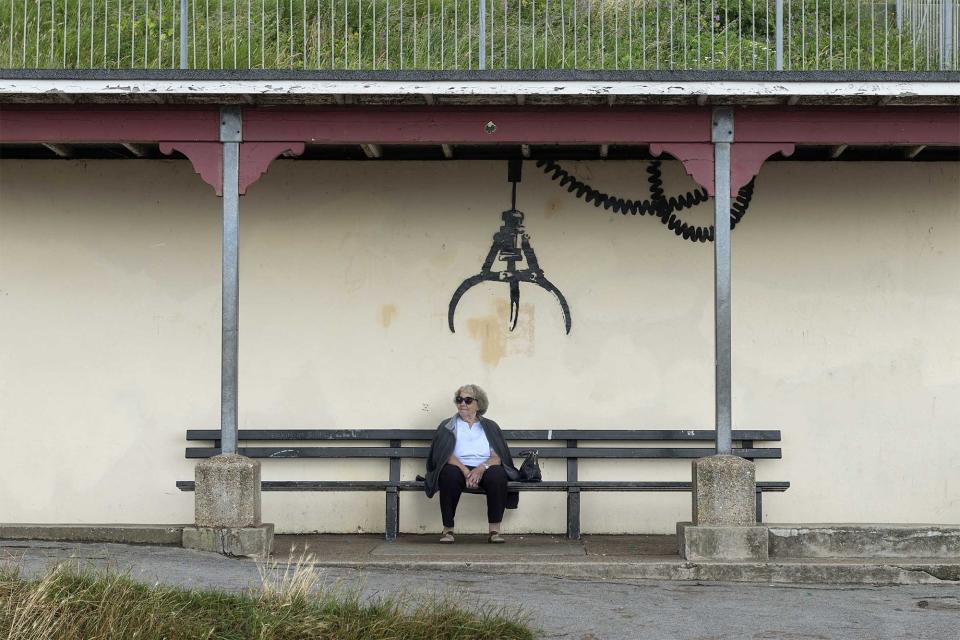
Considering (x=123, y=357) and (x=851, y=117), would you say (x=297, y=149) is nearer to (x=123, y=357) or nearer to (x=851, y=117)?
(x=123, y=357)

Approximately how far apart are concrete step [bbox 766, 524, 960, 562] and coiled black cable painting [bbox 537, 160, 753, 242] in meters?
2.76

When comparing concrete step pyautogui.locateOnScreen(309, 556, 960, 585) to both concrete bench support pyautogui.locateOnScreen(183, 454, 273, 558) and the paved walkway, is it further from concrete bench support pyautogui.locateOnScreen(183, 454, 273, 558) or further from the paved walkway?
concrete bench support pyautogui.locateOnScreen(183, 454, 273, 558)

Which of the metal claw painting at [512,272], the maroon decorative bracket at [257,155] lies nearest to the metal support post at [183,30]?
the maroon decorative bracket at [257,155]

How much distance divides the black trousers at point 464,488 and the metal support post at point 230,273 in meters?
1.61

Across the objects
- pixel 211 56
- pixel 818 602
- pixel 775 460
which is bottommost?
pixel 818 602

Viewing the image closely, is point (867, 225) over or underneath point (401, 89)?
underneath

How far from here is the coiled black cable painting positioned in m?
10.5

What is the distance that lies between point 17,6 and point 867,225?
7.13 m

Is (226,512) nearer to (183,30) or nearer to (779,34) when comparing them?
(183,30)

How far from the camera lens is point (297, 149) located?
29.4 ft

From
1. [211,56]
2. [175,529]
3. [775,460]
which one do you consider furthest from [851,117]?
[175,529]

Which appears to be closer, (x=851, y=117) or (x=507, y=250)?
(x=851, y=117)

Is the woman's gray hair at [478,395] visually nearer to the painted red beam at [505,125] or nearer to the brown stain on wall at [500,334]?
the brown stain on wall at [500,334]

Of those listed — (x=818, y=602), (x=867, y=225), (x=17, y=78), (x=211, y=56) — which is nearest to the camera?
(x=818, y=602)
